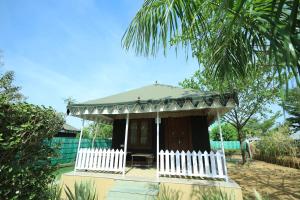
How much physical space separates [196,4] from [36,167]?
4.53 metres

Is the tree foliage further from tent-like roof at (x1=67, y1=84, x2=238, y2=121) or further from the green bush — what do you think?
tent-like roof at (x1=67, y1=84, x2=238, y2=121)

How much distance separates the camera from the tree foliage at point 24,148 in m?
2.85

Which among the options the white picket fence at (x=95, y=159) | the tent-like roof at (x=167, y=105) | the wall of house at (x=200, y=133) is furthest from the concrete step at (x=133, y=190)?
the wall of house at (x=200, y=133)

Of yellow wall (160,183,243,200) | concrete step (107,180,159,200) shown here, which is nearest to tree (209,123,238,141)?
yellow wall (160,183,243,200)

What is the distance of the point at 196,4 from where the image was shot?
10.9 feet

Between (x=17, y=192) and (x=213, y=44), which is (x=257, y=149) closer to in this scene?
(x=213, y=44)

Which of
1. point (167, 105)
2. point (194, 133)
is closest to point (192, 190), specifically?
point (167, 105)

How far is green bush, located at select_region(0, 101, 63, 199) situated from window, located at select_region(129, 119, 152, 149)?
23.0 ft

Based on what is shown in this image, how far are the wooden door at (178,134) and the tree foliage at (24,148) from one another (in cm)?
716

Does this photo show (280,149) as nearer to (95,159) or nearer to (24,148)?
(95,159)

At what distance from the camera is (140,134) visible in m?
10.7

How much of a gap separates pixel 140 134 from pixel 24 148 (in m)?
7.80

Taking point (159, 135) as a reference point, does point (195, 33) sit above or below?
above

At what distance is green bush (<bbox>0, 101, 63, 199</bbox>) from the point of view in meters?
2.85
